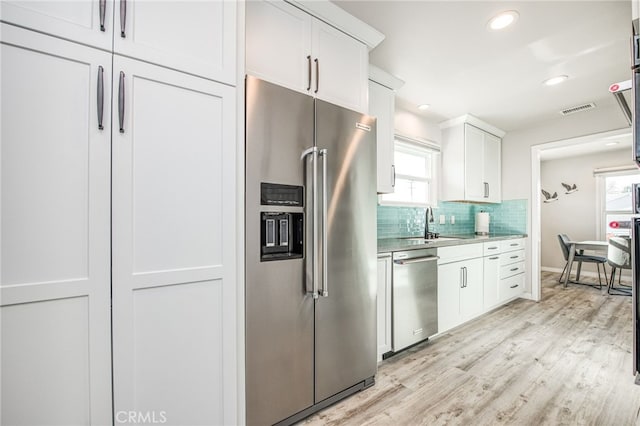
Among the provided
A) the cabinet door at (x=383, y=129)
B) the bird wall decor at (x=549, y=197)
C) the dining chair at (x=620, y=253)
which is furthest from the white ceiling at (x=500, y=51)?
the bird wall decor at (x=549, y=197)

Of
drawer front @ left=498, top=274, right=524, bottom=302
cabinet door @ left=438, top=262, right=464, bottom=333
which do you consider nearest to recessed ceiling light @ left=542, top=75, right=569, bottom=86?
cabinet door @ left=438, top=262, right=464, bottom=333

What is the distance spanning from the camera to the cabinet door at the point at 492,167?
4.01 m

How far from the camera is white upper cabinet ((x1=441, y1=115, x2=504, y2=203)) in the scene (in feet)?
12.1

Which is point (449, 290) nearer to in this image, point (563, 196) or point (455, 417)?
point (455, 417)

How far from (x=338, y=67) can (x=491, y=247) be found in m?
2.85

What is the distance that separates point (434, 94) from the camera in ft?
10.0

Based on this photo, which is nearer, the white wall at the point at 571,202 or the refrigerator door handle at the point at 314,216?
the refrigerator door handle at the point at 314,216

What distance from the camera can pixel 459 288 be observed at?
2918mm

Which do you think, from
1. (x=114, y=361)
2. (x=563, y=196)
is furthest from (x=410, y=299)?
(x=563, y=196)

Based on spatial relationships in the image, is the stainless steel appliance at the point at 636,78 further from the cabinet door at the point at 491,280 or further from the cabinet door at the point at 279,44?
the cabinet door at the point at 491,280

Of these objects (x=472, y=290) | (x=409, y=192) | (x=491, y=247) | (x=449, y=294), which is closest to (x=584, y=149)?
(x=491, y=247)

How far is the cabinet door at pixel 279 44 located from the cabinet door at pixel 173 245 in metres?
0.41

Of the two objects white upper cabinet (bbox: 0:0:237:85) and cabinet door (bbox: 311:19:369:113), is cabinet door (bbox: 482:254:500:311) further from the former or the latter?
white upper cabinet (bbox: 0:0:237:85)

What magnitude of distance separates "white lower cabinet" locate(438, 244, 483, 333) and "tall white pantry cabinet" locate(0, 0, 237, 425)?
2174 millimetres
